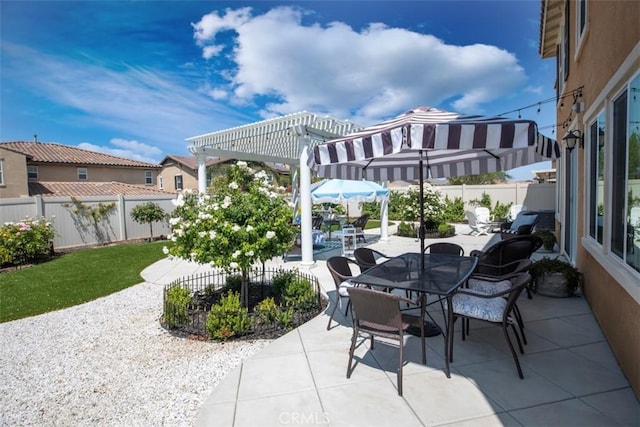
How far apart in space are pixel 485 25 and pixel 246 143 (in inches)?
346

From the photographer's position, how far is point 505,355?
359 cm

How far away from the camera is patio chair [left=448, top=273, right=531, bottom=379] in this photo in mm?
3277

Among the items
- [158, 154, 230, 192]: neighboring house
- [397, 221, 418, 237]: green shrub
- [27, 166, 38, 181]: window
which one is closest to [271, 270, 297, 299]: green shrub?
[397, 221, 418, 237]: green shrub

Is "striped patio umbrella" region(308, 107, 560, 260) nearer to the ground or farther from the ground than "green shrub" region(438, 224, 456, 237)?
farther from the ground

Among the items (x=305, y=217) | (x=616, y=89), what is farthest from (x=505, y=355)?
(x=305, y=217)

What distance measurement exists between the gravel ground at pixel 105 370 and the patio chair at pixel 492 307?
249 cm

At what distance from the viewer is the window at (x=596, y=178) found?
174 inches

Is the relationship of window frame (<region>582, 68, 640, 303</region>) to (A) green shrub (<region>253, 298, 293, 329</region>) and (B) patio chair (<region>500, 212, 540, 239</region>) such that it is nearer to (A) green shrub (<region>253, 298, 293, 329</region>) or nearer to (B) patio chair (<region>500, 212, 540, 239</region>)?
(A) green shrub (<region>253, 298, 293, 329</region>)

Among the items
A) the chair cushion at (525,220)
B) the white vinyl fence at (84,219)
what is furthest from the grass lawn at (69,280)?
the chair cushion at (525,220)

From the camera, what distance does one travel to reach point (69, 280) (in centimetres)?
802

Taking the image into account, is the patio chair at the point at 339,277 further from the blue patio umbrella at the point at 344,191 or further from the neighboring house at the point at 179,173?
the neighboring house at the point at 179,173

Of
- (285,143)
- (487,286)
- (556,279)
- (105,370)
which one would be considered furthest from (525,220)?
(105,370)

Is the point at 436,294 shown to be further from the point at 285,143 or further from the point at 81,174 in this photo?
the point at 81,174

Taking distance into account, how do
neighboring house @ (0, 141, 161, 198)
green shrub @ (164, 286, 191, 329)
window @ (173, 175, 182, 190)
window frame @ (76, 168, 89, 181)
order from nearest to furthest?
green shrub @ (164, 286, 191, 329)
neighboring house @ (0, 141, 161, 198)
window frame @ (76, 168, 89, 181)
window @ (173, 175, 182, 190)
